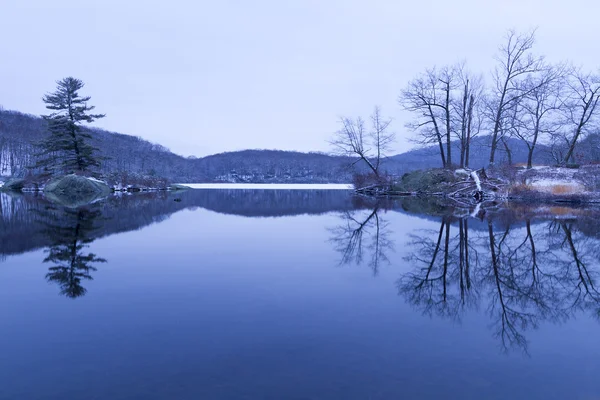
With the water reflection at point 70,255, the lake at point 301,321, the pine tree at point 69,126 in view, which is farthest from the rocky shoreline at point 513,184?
the pine tree at point 69,126

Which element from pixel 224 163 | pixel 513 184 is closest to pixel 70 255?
pixel 513 184

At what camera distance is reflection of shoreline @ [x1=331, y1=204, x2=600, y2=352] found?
4.81 meters

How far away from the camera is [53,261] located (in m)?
7.20

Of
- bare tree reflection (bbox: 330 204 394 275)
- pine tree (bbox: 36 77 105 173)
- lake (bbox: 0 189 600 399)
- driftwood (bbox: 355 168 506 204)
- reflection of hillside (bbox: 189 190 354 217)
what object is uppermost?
pine tree (bbox: 36 77 105 173)

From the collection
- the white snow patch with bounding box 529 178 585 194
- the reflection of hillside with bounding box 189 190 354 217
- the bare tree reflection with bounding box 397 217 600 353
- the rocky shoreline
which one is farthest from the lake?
the white snow patch with bounding box 529 178 585 194

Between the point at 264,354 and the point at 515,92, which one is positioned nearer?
the point at 264,354

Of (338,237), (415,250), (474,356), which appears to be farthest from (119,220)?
(474,356)

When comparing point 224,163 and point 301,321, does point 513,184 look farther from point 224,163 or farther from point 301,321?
point 224,163

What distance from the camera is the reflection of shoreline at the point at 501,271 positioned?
15.8ft

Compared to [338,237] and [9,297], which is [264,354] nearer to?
[9,297]

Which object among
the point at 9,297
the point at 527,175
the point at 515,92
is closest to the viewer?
the point at 9,297

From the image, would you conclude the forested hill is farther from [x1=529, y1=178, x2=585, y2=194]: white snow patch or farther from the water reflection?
the water reflection

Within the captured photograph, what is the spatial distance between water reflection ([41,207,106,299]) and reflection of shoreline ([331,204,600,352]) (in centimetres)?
494

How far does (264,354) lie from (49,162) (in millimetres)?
48717
